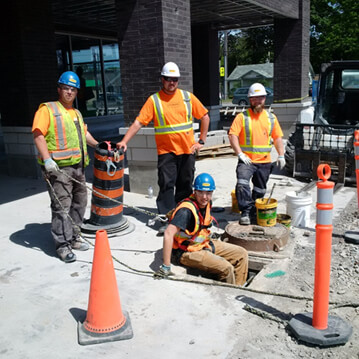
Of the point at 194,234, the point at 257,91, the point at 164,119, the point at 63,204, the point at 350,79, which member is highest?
the point at 350,79

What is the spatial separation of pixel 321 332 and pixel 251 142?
3041 mm

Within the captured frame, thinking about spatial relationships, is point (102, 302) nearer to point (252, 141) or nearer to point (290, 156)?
point (252, 141)

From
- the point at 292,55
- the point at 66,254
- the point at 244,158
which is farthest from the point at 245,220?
the point at 292,55

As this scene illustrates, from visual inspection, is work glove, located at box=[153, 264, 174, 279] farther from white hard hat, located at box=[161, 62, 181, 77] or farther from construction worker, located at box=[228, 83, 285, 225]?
white hard hat, located at box=[161, 62, 181, 77]

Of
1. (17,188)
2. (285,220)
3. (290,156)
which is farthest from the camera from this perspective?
(290,156)

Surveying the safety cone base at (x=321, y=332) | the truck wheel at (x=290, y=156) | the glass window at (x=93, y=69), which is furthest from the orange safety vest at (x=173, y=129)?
the glass window at (x=93, y=69)

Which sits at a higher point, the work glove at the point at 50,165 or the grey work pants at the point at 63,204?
the work glove at the point at 50,165

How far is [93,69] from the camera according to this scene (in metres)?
17.1

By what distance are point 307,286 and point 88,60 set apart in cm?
1477

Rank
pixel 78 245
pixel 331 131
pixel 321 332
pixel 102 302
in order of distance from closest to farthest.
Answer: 1. pixel 321 332
2. pixel 102 302
3. pixel 78 245
4. pixel 331 131

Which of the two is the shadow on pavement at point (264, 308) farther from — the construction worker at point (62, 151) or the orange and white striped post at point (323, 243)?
the construction worker at point (62, 151)

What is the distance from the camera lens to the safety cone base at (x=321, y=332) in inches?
122

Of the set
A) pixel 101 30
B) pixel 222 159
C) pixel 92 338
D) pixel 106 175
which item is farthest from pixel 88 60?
pixel 92 338

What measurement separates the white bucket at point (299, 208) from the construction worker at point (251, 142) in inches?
21.7
